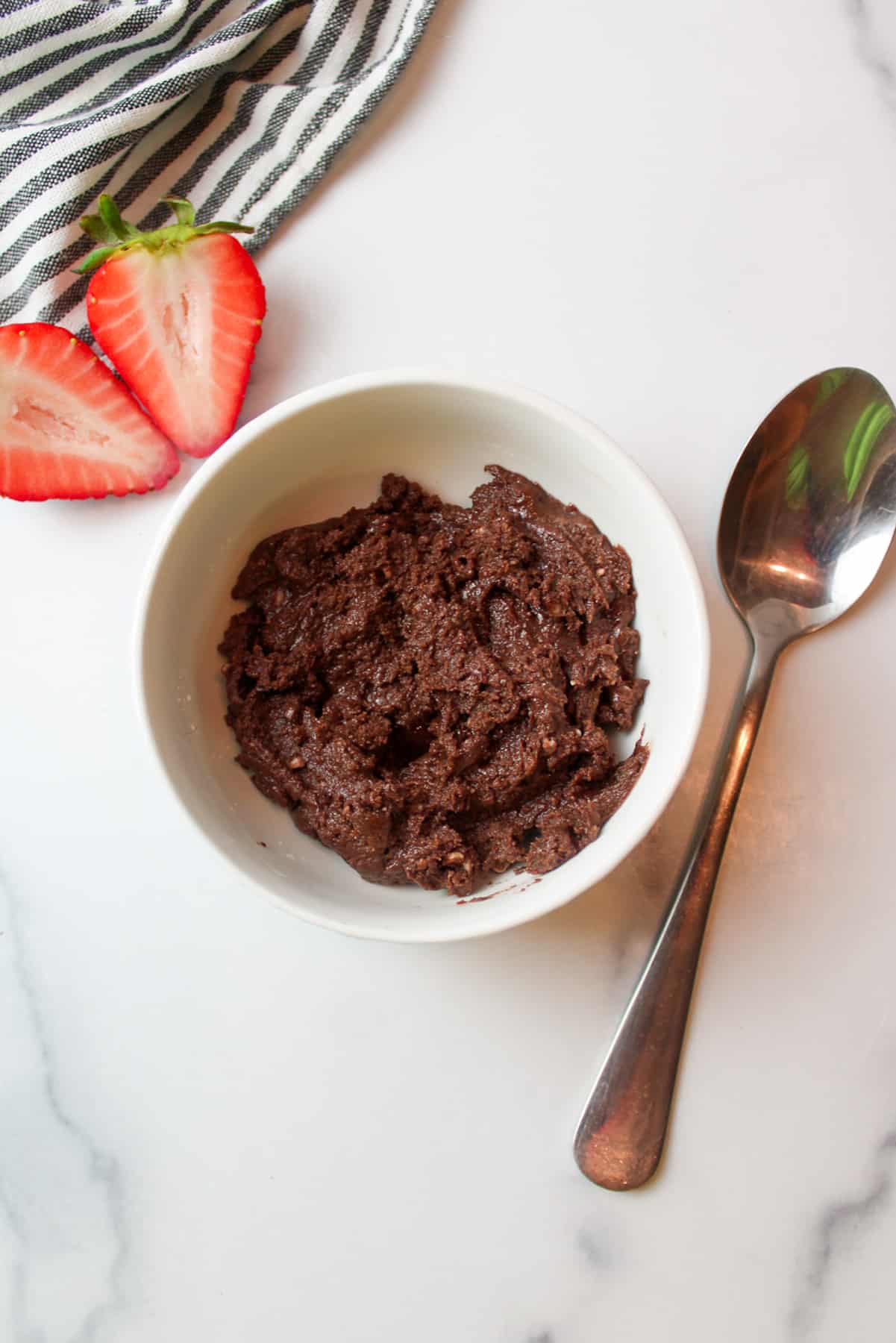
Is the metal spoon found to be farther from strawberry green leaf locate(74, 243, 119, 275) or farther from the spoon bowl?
strawberry green leaf locate(74, 243, 119, 275)

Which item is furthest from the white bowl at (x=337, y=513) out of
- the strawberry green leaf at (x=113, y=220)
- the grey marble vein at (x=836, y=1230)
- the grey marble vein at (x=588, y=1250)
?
the grey marble vein at (x=836, y=1230)

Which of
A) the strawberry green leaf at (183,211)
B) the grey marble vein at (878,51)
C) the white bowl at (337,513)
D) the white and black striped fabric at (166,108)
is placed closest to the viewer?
the white bowl at (337,513)

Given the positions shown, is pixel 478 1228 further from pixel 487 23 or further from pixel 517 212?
pixel 487 23

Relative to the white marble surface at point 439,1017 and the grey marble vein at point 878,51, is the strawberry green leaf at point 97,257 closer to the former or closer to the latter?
the white marble surface at point 439,1017

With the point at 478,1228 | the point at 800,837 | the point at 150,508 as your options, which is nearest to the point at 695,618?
the point at 800,837

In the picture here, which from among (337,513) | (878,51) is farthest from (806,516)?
(878,51)

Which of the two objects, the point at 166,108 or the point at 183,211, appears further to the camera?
the point at 166,108

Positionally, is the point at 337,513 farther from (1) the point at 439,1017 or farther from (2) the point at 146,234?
(1) the point at 439,1017

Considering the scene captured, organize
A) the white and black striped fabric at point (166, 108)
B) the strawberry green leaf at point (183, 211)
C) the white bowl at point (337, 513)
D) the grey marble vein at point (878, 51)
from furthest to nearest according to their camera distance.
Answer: the grey marble vein at point (878, 51)
the white and black striped fabric at point (166, 108)
the strawberry green leaf at point (183, 211)
the white bowl at point (337, 513)
